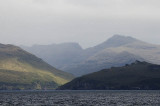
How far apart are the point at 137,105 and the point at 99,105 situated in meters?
16.9

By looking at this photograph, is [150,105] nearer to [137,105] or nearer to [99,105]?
[137,105]

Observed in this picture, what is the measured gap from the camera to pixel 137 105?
143 metres

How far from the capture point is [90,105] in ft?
474

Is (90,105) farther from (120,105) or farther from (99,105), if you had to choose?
(120,105)

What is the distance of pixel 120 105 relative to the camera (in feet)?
471

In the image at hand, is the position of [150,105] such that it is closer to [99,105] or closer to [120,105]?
[120,105]

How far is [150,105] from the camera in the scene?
14275 centimetres

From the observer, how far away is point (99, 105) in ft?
478

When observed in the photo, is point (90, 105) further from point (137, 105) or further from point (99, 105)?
point (137, 105)

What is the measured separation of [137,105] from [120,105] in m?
7.46

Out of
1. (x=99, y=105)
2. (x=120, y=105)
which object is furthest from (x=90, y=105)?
(x=120, y=105)

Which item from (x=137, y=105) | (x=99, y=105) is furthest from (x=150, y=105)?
(x=99, y=105)

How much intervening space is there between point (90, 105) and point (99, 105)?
14.2ft

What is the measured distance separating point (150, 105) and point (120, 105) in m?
13.2
